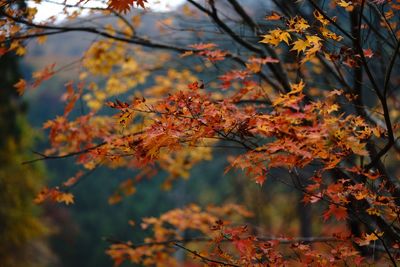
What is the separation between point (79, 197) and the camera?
59.6 ft

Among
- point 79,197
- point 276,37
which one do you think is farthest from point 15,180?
point 276,37

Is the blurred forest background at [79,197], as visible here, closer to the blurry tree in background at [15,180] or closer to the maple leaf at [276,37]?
the blurry tree in background at [15,180]

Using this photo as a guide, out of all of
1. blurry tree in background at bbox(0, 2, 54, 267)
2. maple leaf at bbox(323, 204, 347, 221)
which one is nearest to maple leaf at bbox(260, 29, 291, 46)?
maple leaf at bbox(323, 204, 347, 221)

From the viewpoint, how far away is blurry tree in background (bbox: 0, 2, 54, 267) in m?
9.25

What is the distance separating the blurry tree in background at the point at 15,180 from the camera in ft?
30.3

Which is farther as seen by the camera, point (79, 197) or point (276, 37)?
point (79, 197)

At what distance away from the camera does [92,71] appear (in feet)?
13.5

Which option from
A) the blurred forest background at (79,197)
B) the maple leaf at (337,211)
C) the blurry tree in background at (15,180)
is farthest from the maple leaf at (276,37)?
the blurry tree in background at (15,180)

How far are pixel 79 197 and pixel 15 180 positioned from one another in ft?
28.7

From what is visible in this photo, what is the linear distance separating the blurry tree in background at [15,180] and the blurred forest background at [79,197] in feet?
0.07

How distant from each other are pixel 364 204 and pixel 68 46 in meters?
33.5

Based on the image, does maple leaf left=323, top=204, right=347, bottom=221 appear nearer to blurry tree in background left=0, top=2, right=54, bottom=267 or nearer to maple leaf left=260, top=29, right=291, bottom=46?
maple leaf left=260, top=29, right=291, bottom=46

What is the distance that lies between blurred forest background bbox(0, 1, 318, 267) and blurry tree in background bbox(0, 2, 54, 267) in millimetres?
22

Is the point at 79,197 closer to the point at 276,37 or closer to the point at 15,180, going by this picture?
the point at 15,180
